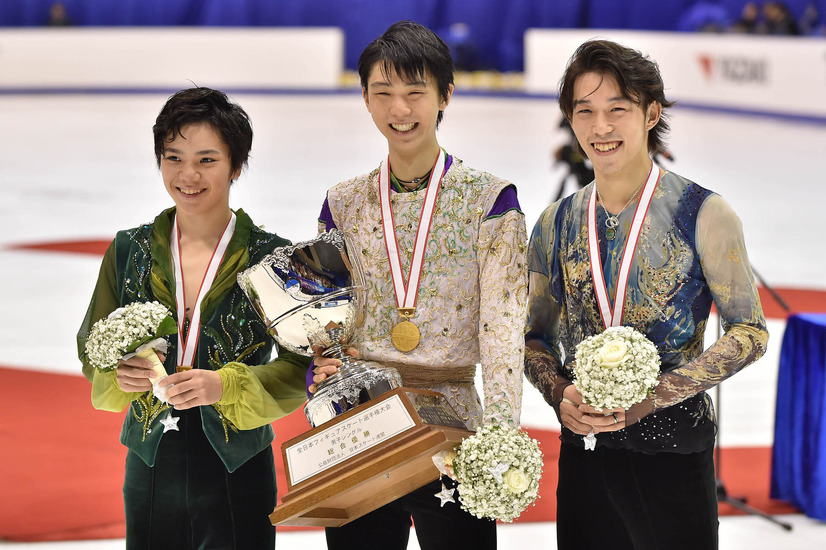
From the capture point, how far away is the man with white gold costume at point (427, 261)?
210 centimetres

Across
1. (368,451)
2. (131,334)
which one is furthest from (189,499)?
(368,451)

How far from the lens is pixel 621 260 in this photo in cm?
217

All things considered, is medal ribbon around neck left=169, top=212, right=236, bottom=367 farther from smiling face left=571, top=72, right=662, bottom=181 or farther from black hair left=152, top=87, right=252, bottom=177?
smiling face left=571, top=72, right=662, bottom=181

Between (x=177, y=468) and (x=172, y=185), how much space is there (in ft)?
1.99

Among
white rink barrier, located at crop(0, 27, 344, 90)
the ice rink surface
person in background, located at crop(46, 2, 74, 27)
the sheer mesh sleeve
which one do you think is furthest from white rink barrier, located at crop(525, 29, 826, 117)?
the sheer mesh sleeve

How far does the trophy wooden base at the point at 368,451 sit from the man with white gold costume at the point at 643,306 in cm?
31

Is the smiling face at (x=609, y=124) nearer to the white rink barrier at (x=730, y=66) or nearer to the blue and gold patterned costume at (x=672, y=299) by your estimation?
the blue and gold patterned costume at (x=672, y=299)

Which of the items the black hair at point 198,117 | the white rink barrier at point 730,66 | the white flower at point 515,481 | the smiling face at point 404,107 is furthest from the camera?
the white rink barrier at point 730,66

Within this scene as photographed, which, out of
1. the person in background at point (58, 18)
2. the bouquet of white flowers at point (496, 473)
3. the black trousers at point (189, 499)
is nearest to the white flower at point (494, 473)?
the bouquet of white flowers at point (496, 473)

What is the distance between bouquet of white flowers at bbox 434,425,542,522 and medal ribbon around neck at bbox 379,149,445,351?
0.32m

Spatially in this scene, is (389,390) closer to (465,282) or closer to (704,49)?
(465,282)

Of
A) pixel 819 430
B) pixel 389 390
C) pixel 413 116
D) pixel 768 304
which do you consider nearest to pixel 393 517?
pixel 389 390

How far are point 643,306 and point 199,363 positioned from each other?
0.95 meters

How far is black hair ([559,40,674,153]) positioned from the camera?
2109 mm
